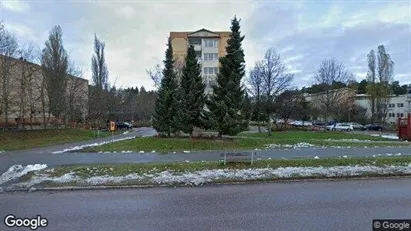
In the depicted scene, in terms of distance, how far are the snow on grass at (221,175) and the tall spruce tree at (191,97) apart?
1162 centimetres

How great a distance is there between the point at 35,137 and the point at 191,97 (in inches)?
657

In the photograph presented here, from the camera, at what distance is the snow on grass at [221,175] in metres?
9.00

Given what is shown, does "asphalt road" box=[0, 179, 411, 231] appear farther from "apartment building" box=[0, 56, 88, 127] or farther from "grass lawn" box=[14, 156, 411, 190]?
"apartment building" box=[0, 56, 88, 127]

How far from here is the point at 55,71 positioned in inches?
1441

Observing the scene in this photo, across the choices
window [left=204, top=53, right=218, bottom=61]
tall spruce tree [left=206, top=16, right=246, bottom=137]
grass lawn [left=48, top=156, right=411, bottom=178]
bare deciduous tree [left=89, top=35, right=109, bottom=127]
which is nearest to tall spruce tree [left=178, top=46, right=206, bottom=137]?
tall spruce tree [left=206, top=16, right=246, bottom=137]

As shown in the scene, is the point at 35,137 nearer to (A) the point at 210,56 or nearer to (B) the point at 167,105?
(B) the point at 167,105

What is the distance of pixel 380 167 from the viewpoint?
35.1 ft

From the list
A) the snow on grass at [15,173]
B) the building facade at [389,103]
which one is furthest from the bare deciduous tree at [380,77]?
the snow on grass at [15,173]

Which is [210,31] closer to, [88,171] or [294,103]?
[294,103]

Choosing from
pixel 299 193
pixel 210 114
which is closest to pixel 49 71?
pixel 210 114

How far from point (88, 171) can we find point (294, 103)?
41.1 m

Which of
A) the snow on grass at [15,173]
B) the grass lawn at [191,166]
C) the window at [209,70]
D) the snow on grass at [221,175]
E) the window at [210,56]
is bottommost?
the snow on grass at [15,173]

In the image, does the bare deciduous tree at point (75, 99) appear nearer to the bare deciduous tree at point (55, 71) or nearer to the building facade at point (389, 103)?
the bare deciduous tree at point (55, 71)

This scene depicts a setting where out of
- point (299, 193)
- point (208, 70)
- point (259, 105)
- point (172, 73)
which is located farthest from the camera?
point (208, 70)
